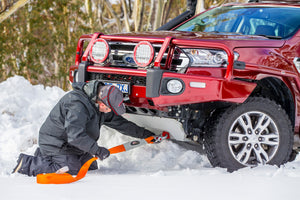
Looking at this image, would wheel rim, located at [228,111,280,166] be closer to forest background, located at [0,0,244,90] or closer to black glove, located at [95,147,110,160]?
black glove, located at [95,147,110,160]

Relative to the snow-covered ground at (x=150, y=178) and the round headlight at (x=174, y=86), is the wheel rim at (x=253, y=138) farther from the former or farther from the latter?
the round headlight at (x=174, y=86)

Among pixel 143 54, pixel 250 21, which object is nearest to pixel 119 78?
pixel 143 54

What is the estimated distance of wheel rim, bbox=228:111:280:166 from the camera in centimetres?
420

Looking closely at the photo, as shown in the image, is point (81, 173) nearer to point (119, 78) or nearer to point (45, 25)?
point (119, 78)

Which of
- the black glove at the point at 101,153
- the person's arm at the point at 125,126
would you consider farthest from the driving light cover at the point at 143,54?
the black glove at the point at 101,153

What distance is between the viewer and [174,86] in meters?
3.94

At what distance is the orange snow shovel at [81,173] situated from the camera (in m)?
3.63

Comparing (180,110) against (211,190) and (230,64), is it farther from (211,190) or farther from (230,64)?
(211,190)

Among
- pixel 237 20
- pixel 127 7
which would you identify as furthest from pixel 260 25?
pixel 127 7

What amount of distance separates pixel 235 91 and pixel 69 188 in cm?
170

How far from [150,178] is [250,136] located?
117 centimetres

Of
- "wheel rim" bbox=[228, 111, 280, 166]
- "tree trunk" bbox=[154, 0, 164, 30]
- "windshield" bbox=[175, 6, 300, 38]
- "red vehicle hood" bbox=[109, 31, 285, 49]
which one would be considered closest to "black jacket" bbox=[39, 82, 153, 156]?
A: "red vehicle hood" bbox=[109, 31, 285, 49]

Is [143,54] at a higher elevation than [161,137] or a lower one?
higher

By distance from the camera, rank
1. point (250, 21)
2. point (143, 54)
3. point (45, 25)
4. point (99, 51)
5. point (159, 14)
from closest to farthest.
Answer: point (143, 54), point (99, 51), point (250, 21), point (159, 14), point (45, 25)
